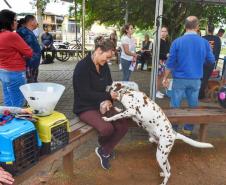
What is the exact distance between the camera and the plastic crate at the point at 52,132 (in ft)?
8.21

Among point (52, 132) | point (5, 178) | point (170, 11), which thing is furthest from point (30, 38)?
point (170, 11)

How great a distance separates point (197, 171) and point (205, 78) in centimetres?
357

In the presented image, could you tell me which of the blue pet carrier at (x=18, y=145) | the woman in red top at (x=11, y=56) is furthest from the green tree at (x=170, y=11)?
the blue pet carrier at (x=18, y=145)

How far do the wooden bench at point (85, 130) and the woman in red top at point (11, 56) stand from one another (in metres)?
1.33

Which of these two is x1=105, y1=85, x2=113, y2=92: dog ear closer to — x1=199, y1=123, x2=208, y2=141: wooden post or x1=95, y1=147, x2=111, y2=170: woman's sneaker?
x1=95, y1=147, x2=111, y2=170: woman's sneaker

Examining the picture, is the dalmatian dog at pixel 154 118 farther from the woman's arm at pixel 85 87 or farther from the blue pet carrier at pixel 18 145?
the blue pet carrier at pixel 18 145

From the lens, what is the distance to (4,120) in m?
2.31

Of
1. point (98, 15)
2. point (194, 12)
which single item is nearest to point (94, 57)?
point (194, 12)

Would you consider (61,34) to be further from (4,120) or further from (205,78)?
(4,120)

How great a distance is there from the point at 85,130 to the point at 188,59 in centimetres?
195

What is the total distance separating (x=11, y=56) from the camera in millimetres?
4391

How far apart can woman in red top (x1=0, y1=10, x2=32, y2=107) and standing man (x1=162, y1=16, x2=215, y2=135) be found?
2161 mm

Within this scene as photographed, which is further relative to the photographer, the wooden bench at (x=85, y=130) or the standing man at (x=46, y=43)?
the standing man at (x=46, y=43)

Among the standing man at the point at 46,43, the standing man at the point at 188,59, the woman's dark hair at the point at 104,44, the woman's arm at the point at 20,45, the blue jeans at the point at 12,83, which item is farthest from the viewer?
the standing man at the point at 46,43
